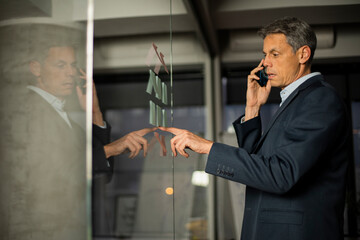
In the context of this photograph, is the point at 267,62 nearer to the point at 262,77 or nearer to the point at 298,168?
the point at 262,77

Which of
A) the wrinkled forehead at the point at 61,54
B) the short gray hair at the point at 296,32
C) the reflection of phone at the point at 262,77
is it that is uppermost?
the short gray hair at the point at 296,32

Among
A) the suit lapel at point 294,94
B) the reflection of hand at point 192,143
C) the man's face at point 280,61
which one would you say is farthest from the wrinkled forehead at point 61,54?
the man's face at point 280,61

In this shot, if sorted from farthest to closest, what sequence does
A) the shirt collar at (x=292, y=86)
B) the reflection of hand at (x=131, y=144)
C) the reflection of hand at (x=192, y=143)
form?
1. the shirt collar at (x=292, y=86)
2. the reflection of hand at (x=192, y=143)
3. the reflection of hand at (x=131, y=144)

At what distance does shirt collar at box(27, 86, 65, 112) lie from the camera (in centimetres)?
89

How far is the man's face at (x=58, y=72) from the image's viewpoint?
2.95ft

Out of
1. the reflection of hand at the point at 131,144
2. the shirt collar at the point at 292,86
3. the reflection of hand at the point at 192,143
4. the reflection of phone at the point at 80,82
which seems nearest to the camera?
the reflection of phone at the point at 80,82

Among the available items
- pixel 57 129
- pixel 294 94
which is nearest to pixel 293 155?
pixel 294 94

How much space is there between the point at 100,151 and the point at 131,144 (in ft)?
0.96

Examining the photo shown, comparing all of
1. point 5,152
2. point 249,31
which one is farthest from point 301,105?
point 249,31

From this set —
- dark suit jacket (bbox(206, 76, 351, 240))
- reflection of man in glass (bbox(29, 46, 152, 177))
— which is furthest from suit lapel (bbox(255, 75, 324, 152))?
reflection of man in glass (bbox(29, 46, 152, 177))

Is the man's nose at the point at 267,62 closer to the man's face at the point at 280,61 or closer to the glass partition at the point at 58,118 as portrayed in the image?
the man's face at the point at 280,61

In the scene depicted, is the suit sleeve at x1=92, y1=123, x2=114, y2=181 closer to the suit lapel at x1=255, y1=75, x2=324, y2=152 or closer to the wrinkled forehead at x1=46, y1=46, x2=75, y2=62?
the wrinkled forehead at x1=46, y1=46, x2=75, y2=62

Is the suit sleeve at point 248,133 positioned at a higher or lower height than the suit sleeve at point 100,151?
higher

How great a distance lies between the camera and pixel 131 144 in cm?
130
